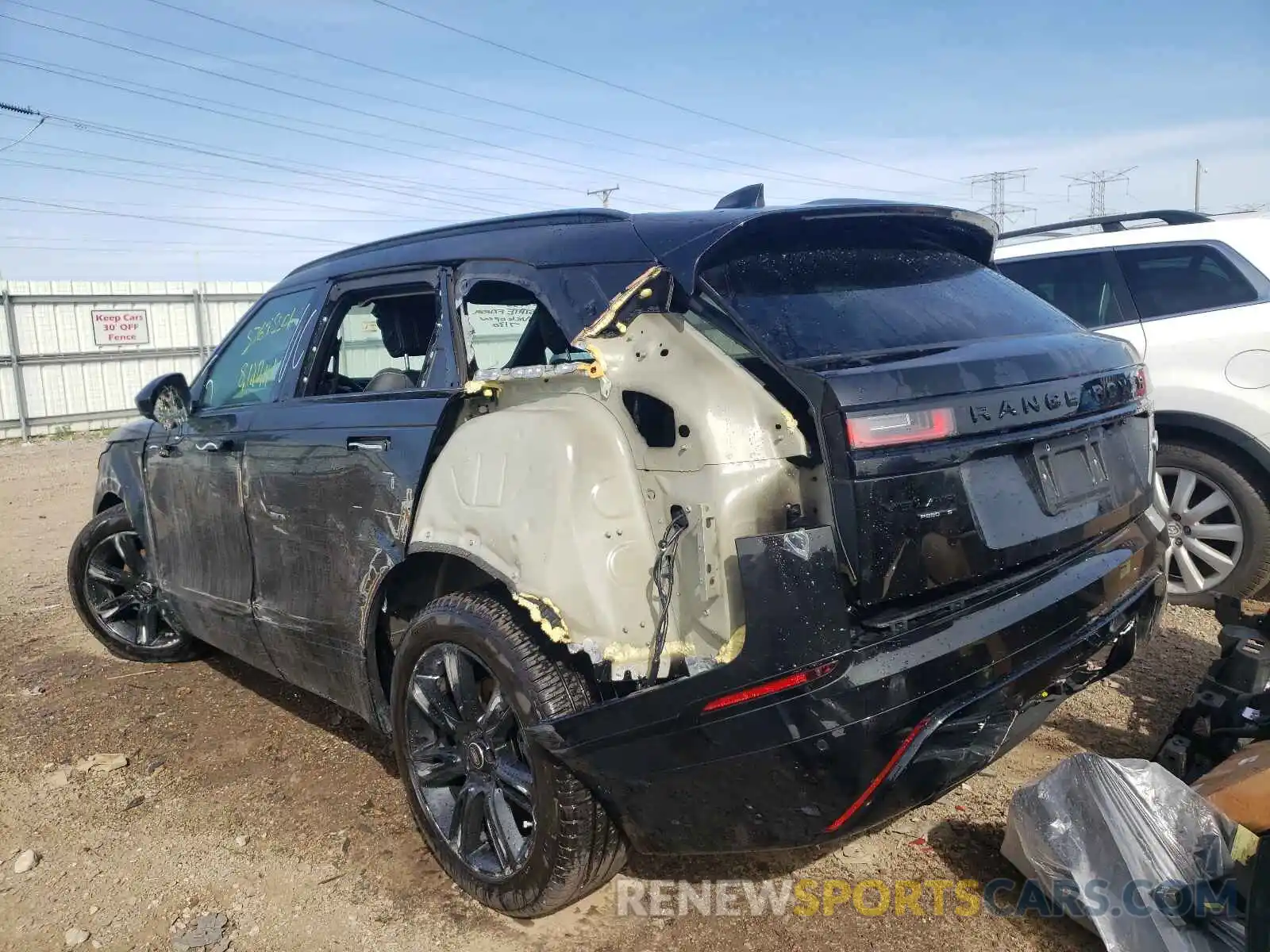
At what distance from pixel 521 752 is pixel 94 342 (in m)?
17.1

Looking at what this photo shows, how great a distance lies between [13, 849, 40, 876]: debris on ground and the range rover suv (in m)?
1.14

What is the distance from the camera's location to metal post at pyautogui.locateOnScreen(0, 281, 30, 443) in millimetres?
15422

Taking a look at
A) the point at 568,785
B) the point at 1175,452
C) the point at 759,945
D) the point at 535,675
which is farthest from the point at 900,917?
the point at 1175,452

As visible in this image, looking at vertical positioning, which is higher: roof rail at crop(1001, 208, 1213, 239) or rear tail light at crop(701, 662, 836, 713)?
roof rail at crop(1001, 208, 1213, 239)

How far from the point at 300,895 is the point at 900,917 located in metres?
1.77

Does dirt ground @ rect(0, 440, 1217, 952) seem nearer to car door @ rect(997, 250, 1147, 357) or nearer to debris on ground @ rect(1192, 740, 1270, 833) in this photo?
debris on ground @ rect(1192, 740, 1270, 833)

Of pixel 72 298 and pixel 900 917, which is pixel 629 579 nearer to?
pixel 900 917

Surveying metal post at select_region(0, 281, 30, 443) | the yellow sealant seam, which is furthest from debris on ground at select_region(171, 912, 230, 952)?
metal post at select_region(0, 281, 30, 443)

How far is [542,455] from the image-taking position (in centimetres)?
237

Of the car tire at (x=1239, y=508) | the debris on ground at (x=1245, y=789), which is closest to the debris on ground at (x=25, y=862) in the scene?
the debris on ground at (x=1245, y=789)

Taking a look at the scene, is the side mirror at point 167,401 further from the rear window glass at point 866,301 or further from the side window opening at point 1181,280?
the side window opening at point 1181,280

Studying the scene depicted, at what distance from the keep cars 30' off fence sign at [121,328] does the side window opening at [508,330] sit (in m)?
16.1

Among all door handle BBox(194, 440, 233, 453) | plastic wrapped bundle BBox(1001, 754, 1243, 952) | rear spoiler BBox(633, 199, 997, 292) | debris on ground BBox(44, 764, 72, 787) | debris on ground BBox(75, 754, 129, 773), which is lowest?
debris on ground BBox(44, 764, 72, 787)

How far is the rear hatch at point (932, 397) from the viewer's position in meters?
2.04
